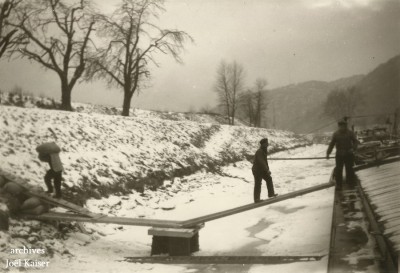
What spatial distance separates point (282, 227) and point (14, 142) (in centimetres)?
852

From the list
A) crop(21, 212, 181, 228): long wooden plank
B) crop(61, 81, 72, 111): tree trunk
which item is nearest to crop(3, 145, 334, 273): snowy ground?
crop(21, 212, 181, 228): long wooden plank

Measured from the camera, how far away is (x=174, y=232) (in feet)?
28.2

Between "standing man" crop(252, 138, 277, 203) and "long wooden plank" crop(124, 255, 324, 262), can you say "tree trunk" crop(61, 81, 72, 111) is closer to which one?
"standing man" crop(252, 138, 277, 203)

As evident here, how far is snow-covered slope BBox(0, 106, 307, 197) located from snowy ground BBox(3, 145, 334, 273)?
0.81m

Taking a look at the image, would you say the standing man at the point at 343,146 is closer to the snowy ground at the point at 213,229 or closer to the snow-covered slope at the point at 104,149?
the snowy ground at the point at 213,229

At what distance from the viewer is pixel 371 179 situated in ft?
32.0

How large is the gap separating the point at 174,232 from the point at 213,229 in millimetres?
2390

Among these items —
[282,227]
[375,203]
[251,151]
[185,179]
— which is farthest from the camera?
[251,151]

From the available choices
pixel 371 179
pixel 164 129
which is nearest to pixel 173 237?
pixel 371 179

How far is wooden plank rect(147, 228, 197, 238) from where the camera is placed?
8445 millimetres

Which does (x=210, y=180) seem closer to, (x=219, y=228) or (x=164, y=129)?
(x=164, y=129)

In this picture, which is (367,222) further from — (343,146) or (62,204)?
(62,204)

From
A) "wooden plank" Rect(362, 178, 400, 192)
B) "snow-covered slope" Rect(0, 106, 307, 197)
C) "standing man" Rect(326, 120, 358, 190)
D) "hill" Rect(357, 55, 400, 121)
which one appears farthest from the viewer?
"hill" Rect(357, 55, 400, 121)

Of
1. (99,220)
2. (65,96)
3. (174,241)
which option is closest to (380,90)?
(65,96)
